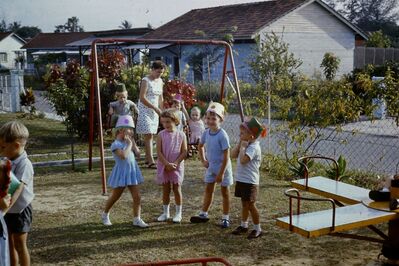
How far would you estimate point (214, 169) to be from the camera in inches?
224

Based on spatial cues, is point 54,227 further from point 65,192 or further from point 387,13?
point 387,13

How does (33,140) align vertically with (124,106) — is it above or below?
below

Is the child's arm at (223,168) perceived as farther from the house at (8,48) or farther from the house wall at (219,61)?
the house at (8,48)

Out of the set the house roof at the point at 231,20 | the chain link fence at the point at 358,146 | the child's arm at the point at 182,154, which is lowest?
the chain link fence at the point at 358,146

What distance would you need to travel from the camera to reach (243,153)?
5.29m

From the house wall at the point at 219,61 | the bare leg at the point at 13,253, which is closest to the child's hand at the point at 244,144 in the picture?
the bare leg at the point at 13,253

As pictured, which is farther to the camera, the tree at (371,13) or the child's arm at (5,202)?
the tree at (371,13)

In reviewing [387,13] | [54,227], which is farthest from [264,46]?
[387,13]

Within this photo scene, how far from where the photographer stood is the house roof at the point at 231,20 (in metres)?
27.2

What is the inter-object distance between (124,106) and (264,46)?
3210 millimetres

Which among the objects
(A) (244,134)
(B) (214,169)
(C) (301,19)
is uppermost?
(C) (301,19)

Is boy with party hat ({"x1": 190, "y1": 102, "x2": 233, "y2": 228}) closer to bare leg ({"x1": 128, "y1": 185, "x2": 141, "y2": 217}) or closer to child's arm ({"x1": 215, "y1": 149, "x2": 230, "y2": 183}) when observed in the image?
child's arm ({"x1": 215, "y1": 149, "x2": 230, "y2": 183})

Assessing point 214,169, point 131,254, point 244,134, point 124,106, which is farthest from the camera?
point 124,106

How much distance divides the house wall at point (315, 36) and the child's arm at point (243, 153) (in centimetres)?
2342
